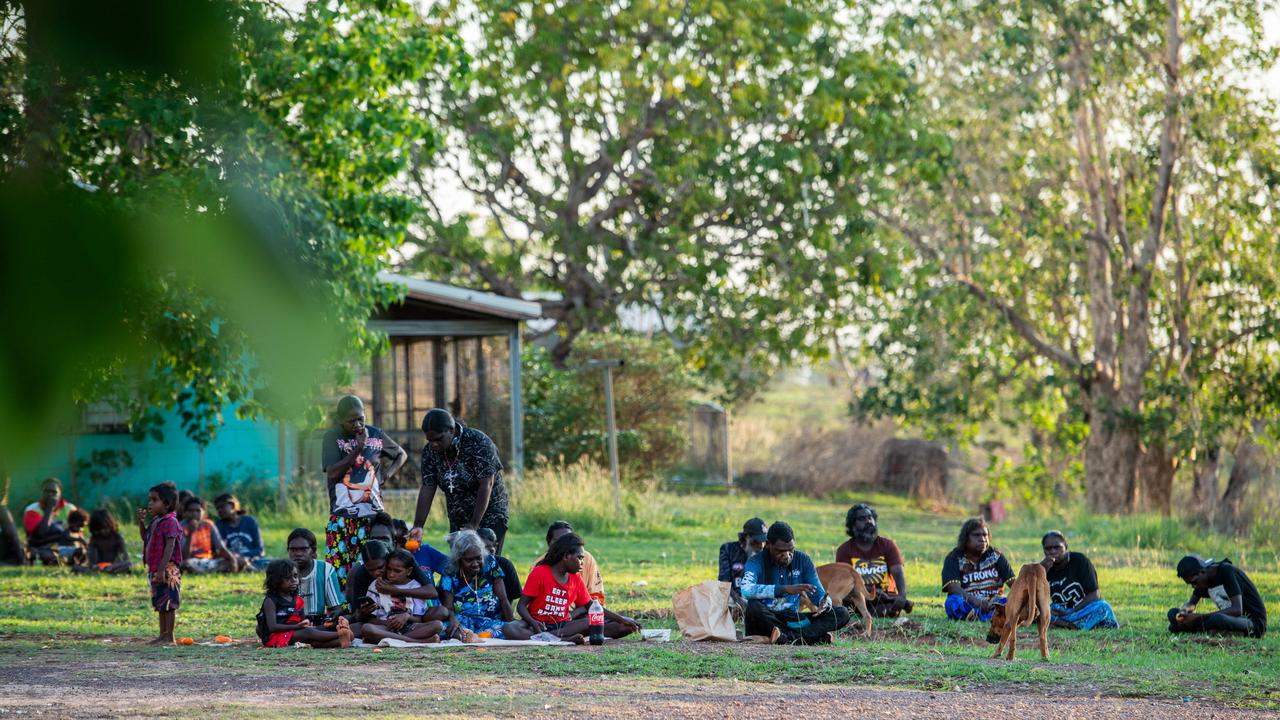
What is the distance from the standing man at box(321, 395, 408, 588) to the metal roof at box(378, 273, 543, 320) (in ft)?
23.4

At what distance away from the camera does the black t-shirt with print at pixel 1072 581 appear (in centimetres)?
866

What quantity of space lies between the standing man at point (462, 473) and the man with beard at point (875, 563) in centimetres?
211

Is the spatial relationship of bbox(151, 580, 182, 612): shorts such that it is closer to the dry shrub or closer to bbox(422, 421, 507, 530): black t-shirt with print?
bbox(422, 421, 507, 530): black t-shirt with print

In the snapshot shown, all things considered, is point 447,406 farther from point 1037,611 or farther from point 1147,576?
point 1037,611

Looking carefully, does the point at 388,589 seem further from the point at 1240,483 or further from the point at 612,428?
the point at 1240,483

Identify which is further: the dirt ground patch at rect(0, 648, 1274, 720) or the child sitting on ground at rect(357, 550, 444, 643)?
the child sitting on ground at rect(357, 550, 444, 643)

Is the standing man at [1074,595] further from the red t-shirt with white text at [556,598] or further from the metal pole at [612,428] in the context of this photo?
the metal pole at [612,428]

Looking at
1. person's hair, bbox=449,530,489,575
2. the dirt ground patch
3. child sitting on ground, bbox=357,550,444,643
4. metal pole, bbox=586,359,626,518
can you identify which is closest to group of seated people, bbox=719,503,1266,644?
person's hair, bbox=449,530,489,575

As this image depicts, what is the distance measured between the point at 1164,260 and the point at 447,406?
9899 millimetres

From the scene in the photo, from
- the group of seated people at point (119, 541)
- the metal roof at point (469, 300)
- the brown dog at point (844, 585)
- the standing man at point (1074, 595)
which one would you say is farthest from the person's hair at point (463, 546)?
the metal roof at point (469, 300)

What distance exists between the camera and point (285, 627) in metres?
7.83

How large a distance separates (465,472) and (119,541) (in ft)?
16.0

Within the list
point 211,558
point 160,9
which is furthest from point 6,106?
point 211,558

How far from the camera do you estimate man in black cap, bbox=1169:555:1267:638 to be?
8195 millimetres
